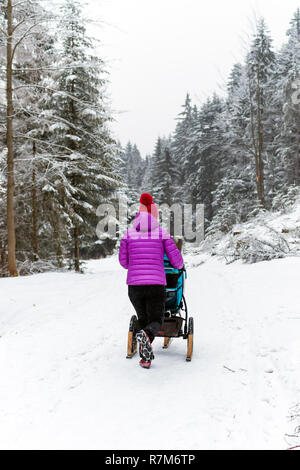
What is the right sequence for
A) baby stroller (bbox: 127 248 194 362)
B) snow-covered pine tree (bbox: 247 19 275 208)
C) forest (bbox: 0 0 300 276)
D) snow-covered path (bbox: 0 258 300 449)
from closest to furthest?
snow-covered path (bbox: 0 258 300 449)
baby stroller (bbox: 127 248 194 362)
forest (bbox: 0 0 300 276)
snow-covered pine tree (bbox: 247 19 275 208)

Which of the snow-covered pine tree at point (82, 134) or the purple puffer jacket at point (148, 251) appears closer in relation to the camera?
the purple puffer jacket at point (148, 251)

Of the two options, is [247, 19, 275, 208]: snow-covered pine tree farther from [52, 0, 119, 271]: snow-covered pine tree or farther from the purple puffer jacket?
the purple puffer jacket

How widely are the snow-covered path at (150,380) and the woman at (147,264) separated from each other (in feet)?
2.31

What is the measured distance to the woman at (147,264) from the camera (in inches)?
173

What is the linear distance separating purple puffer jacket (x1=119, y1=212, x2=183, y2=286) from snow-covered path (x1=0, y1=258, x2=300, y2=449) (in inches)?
Answer: 48.1

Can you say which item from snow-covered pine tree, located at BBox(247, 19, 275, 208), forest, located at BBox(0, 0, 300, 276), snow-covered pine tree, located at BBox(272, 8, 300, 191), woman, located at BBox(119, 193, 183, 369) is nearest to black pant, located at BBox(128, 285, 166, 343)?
woman, located at BBox(119, 193, 183, 369)

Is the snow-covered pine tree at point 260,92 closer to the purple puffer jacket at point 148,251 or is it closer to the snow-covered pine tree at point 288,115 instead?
the snow-covered pine tree at point 288,115

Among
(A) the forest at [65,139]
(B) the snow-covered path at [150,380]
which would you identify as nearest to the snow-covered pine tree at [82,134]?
(A) the forest at [65,139]

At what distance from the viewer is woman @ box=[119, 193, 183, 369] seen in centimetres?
440

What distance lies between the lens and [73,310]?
314 inches

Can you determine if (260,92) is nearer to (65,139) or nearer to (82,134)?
(82,134)

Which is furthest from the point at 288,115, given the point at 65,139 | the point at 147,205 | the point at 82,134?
the point at 147,205
